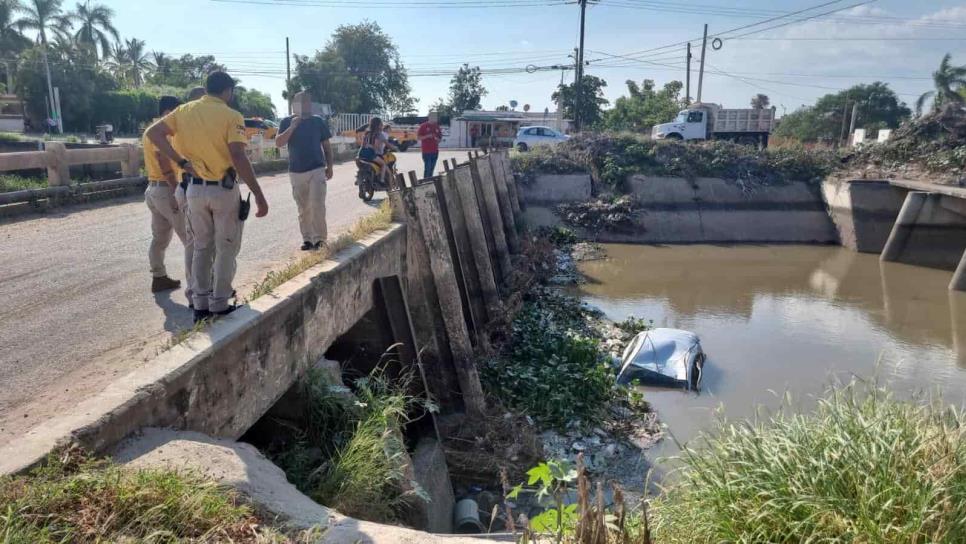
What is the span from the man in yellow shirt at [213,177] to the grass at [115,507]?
6.02 ft

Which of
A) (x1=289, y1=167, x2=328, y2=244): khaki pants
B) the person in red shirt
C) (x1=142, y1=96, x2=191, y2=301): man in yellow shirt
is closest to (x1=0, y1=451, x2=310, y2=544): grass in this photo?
(x1=142, y1=96, x2=191, y2=301): man in yellow shirt

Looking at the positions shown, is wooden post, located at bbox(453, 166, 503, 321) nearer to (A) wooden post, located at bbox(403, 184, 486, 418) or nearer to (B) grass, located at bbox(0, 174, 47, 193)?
(A) wooden post, located at bbox(403, 184, 486, 418)

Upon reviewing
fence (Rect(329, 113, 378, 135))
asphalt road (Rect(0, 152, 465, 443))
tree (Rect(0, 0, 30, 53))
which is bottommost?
asphalt road (Rect(0, 152, 465, 443))

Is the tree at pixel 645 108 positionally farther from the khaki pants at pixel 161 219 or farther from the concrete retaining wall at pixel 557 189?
the khaki pants at pixel 161 219

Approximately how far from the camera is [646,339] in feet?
30.5

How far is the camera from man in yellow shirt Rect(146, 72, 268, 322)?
451cm

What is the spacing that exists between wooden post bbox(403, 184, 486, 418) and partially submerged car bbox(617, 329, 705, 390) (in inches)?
91.6

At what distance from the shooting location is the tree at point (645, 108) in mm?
40406

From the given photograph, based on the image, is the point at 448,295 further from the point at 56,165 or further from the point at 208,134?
the point at 56,165

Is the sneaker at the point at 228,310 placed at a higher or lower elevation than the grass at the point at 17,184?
lower

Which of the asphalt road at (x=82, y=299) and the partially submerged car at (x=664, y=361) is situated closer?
the asphalt road at (x=82, y=299)

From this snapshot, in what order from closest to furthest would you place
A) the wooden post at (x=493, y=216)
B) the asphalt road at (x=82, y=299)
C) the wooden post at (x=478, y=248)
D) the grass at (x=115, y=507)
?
the grass at (x=115, y=507)
the asphalt road at (x=82, y=299)
the wooden post at (x=478, y=248)
the wooden post at (x=493, y=216)

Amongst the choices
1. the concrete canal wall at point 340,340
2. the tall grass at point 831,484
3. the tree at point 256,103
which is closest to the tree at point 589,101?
the tree at point 256,103

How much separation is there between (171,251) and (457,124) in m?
34.8
